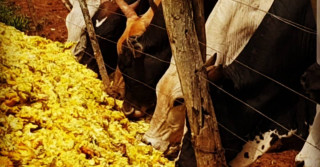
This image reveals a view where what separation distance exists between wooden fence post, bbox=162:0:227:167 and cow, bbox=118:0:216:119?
1.98 meters

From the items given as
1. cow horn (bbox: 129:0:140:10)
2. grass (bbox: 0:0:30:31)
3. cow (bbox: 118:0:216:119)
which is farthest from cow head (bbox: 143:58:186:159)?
grass (bbox: 0:0:30:31)

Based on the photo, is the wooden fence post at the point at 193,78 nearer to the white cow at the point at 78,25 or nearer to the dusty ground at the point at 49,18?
the white cow at the point at 78,25

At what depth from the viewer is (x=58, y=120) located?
13.6ft

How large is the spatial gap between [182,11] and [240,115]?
4.21ft

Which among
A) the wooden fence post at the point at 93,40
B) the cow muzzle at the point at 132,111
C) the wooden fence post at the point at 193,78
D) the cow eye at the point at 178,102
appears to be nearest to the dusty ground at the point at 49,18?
the wooden fence post at the point at 93,40

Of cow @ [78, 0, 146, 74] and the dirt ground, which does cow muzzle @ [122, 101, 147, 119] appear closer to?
cow @ [78, 0, 146, 74]

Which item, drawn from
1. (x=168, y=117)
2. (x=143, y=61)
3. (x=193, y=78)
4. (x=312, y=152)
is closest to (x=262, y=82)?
(x=312, y=152)

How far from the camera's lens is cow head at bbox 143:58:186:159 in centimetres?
412

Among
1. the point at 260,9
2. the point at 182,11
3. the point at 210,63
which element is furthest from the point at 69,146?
the point at 260,9

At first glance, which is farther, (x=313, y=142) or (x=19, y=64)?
(x=19, y=64)

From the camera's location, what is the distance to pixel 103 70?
5.35m

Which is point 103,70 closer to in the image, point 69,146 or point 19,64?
point 19,64

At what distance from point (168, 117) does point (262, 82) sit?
1.01 meters

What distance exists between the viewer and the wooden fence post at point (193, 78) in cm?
266
